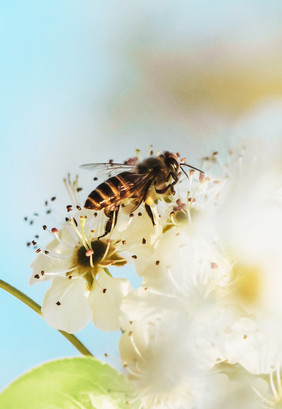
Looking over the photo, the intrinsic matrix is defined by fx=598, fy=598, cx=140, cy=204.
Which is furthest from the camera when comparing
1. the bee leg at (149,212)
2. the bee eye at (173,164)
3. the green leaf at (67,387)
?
the bee eye at (173,164)

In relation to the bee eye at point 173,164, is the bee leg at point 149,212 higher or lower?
lower

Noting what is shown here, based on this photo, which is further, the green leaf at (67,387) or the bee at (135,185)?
the bee at (135,185)

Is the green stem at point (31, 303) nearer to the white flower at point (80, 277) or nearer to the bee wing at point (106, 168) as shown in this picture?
the white flower at point (80, 277)

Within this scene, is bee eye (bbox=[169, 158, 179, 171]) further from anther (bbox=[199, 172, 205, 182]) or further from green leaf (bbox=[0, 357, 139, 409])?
green leaf (bbox=[0, 357, 139, 409])

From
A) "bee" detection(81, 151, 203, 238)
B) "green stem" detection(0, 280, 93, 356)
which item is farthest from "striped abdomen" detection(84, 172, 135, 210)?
"green stem" detection(0, 280, 93, 356)

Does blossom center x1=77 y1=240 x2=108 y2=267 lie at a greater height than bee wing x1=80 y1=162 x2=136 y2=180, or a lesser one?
lesser

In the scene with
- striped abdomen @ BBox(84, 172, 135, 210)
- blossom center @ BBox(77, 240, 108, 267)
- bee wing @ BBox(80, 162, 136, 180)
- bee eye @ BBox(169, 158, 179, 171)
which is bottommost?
blossom center @ BBox(77, 240, 108, 267)

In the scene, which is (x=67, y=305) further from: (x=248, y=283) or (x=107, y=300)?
(x=248, y=283)

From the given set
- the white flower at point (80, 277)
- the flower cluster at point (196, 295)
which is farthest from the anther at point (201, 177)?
the white flower at point (80, 277)
